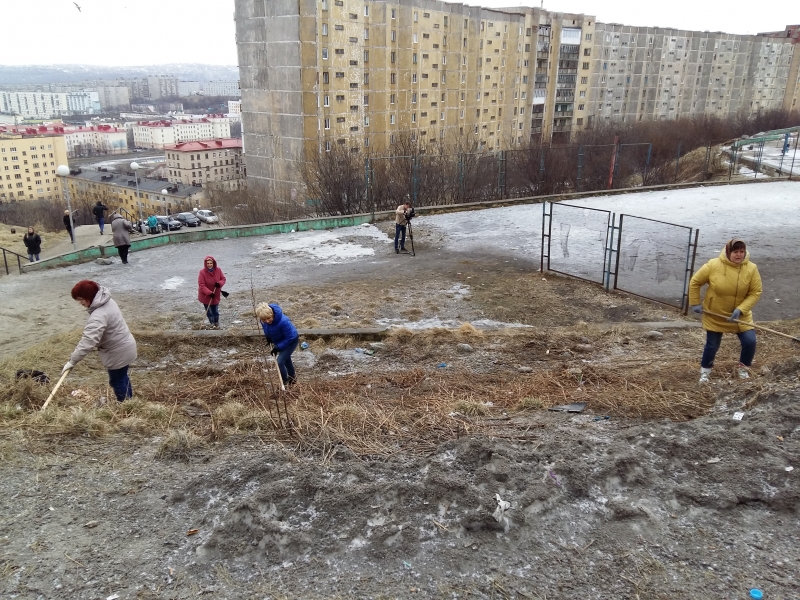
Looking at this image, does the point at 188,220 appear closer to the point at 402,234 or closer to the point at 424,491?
the point at 402,234

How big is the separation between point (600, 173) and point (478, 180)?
684 cm

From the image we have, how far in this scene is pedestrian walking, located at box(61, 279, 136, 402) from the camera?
572 cm

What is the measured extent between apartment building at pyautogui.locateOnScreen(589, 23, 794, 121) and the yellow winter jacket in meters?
73.6

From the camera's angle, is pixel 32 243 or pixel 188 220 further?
pixel 188 220

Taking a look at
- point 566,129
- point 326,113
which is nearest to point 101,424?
point 326,113

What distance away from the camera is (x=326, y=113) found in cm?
4894

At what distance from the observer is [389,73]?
53219 mm

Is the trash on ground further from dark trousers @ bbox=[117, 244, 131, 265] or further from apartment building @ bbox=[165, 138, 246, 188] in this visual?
apartment building @ bbox=[165, 138, 246, 188]

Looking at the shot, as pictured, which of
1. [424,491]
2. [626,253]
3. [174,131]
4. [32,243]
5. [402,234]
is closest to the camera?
[424,491]

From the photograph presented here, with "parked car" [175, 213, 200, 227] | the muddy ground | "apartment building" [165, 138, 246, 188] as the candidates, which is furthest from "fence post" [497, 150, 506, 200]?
"apartment building" [165, 138, 246, 188]

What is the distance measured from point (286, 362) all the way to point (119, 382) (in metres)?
1.82

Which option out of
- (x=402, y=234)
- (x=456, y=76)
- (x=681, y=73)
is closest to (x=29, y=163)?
(x=456, y=76)

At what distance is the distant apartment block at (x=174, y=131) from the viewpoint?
127 meters

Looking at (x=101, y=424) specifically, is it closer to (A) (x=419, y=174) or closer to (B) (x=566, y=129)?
(A) (x=419, y=174)
